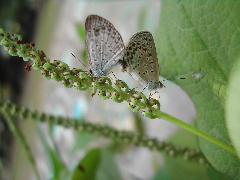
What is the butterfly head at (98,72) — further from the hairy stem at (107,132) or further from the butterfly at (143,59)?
the hairy stem at (107,132)

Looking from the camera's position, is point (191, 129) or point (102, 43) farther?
point (102, 43)

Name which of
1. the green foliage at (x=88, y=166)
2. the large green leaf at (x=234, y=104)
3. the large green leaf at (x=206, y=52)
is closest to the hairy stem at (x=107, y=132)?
the green foliage at (x=88, y=166)

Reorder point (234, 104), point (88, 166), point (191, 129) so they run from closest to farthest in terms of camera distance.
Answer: point (234, 104), point (191, 129), point (88, 166)

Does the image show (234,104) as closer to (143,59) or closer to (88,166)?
(143,59)

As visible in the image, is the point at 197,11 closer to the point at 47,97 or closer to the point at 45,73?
the point at 45,73

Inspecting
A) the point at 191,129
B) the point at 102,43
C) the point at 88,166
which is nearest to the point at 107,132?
the point at 88,166

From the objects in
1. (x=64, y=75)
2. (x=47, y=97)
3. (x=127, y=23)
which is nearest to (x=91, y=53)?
(x=64, y=75)

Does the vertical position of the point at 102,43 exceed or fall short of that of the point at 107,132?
it exceeds it

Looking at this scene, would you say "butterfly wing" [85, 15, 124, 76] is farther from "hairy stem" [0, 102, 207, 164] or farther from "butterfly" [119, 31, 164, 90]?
"hairy stem" [0, 102, 207, 164]

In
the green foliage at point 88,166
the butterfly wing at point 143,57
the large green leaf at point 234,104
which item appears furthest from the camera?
the green foliage at point 88,166
